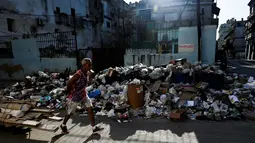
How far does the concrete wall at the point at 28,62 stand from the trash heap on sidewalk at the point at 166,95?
272 centimetres

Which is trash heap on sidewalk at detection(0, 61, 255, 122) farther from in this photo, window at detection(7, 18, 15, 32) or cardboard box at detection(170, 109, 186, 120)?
window at detection(7, 18, 15, 32)

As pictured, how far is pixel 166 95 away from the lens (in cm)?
503

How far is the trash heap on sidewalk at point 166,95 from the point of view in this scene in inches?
171

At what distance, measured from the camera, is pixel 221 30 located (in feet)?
218

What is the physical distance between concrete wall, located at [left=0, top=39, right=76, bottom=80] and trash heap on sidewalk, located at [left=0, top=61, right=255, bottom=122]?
2721mm

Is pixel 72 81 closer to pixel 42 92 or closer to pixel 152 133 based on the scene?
pixel 152 133

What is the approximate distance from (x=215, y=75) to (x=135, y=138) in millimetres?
4035

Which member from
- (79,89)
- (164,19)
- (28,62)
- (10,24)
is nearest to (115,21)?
(164,19)

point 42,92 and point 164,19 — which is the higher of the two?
point 164,19

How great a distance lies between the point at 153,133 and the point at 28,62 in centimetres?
998

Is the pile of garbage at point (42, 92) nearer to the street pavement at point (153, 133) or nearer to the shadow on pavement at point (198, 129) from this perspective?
the street pavement at point (153, 133)

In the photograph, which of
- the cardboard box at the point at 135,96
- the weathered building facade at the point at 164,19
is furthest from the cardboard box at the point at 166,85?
the weathered building facade at the point at 164,19

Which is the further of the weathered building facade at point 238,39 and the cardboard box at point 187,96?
the weathered building facade at point 238,39

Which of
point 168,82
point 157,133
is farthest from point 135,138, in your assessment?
point 168,82
